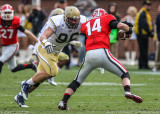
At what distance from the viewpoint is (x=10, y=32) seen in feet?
32.6

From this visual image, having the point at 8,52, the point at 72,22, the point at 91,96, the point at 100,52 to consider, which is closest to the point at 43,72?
the point at 72,22

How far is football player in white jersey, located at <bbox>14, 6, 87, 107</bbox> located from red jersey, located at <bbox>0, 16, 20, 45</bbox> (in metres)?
1.68

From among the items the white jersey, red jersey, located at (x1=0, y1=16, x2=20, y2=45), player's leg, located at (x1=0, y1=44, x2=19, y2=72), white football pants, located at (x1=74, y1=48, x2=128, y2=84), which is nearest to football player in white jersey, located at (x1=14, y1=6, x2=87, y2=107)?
the white jersey

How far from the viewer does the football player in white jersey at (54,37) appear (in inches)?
292

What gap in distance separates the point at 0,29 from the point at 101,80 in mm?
2828

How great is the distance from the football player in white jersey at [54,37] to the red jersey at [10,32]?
1677mm

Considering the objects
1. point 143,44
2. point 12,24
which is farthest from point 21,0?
point 12,24

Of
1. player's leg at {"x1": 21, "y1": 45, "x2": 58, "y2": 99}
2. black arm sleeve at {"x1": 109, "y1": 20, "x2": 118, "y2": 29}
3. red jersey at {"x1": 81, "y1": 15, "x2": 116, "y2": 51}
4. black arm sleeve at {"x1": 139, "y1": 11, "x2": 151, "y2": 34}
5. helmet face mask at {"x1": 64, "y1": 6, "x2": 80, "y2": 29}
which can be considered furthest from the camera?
black arm sleeve at {"x1": 139, "y1": 11, "x2": 151, "y2": 34}

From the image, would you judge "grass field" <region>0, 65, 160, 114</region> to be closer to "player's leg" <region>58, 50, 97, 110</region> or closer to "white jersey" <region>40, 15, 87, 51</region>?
"player's leg" <region>58, 50, 97, 110</region>

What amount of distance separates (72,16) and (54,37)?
751 millimetres

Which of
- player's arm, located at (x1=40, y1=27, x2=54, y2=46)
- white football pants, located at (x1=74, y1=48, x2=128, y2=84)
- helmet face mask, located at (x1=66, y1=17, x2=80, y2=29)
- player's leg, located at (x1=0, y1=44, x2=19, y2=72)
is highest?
helmet face mask, located at (x1=66, y1=17, x2=80, y2=29)

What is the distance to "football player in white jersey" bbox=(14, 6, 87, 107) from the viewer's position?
24.3 feet

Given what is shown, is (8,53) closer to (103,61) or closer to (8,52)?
(8,52)

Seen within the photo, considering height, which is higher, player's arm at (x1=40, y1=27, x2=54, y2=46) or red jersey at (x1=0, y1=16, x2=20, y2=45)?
player's arm at (x1=40, y1=27, x2=54, y2=46)
